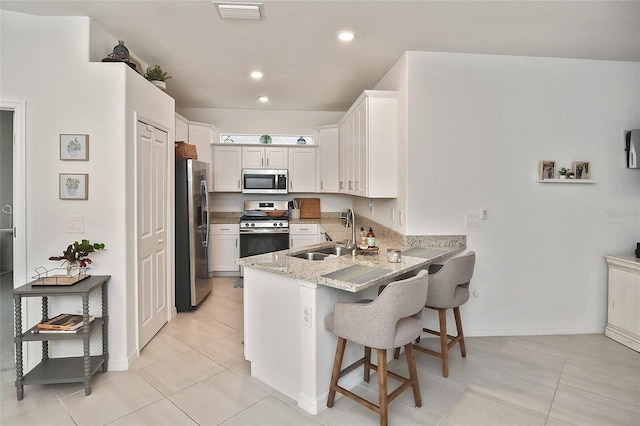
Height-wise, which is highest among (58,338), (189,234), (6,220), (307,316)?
(6,220)

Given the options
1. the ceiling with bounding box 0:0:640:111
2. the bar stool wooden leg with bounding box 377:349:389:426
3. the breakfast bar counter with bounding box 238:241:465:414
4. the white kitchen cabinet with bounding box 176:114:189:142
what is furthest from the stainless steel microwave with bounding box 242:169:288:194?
the bar stool wooden leg with bounding box 377:349:389:426

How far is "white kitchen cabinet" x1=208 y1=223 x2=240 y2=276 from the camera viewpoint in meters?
5.48

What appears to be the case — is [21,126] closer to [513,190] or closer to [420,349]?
[420,349]

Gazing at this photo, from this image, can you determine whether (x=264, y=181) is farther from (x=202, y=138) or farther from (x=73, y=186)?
(x=73, y=186)

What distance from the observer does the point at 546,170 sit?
3375mm

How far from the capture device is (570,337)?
338 centimetres

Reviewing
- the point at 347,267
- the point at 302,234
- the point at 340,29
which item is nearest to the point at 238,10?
the point at 340,29

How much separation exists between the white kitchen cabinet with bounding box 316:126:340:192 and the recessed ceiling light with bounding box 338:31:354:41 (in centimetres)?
255

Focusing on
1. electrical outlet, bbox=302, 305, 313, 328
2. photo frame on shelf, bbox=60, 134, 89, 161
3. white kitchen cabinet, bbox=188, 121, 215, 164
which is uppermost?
white kitchen cabinet, bbox=188, 121, 215, 164

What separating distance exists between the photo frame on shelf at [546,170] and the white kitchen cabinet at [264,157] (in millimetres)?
3559

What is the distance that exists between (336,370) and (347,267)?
64 centimetres

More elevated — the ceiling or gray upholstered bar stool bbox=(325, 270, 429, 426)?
the ceiling

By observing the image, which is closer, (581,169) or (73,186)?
(73,186)

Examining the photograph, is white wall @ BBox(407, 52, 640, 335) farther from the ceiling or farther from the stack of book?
the stack of book
